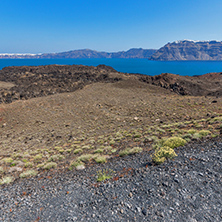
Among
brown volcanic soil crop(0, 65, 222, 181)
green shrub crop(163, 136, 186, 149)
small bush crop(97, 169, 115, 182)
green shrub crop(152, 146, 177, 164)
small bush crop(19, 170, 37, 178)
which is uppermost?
green shrub crop(152, 146, 177, 164)

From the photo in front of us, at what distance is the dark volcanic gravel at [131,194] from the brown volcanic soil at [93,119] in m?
2.60

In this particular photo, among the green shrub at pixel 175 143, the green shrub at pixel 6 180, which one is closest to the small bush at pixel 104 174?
the green shrub at pixel 175 143

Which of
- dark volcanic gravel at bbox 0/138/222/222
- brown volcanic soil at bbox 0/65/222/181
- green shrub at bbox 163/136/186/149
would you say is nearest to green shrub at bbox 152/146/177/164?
dark volcanic gravel at bbox 0/138/222/222

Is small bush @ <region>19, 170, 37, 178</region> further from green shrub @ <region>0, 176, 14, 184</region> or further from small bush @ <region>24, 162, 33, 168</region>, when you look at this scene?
small bush @ <region>24, 162, 33, 168</region>

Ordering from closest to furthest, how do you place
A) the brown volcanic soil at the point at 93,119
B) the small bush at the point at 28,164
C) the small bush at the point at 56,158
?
the small bush at the point at 28,164
the small bush at the point at 56,158
the brown volcanic soil at the point at 93,119

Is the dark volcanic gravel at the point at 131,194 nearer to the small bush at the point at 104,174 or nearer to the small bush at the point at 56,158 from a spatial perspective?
the small bush at the point at 104,174

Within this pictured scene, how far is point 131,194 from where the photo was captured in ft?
21.2

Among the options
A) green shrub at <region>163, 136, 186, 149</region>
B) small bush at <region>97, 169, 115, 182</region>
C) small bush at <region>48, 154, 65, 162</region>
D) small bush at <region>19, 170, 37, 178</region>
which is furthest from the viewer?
small bush at <region>48, 154, 65, 162</region>

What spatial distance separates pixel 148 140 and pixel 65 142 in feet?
25.8

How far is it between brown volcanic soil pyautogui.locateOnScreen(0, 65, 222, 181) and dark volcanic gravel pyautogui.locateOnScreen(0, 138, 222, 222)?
102 inches

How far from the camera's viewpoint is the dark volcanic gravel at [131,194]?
562cm

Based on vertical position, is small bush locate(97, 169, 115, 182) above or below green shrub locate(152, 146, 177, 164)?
below

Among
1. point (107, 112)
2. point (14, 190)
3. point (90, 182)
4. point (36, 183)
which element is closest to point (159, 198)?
point (90, 182)

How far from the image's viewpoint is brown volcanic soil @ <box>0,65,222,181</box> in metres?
12.9
